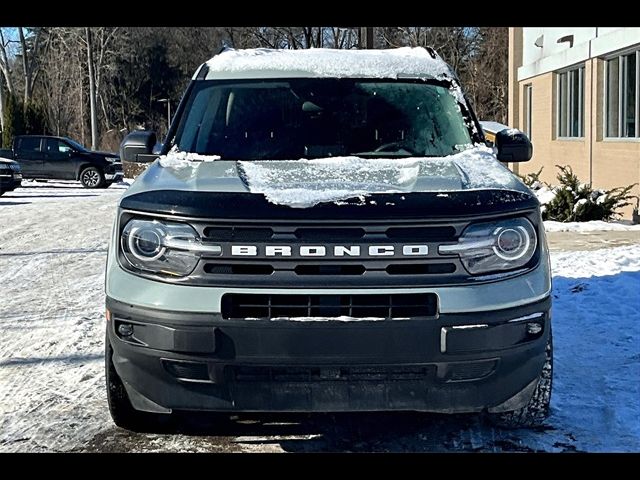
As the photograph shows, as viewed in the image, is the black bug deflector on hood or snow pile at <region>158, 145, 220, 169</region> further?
snow pile at <region>158, 145, 220, 169</region>

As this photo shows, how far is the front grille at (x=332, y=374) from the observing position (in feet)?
11.3

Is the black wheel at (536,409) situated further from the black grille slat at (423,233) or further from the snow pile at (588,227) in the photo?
the snow pile at (588,227)

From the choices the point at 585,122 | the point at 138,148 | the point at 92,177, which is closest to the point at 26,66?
the point at 92,177

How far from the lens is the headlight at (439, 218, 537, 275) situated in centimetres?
350

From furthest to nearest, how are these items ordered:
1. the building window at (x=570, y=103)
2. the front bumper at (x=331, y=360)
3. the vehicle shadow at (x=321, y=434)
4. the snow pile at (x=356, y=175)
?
the building window at (x=570, y=103), the vehicle shadow at (x=321, y=434), the snow pile at (x=356, y=175), the front bumper at (x=331, y=360)

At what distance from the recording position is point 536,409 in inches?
160

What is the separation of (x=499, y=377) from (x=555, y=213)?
10715 mm

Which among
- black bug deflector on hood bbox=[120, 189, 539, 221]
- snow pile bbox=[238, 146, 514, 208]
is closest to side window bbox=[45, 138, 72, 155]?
snow pile bbox=[238, 146, 514, 208]

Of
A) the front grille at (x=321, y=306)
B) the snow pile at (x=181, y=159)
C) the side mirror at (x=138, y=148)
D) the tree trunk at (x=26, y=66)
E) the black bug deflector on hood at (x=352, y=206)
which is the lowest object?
the front grille at (x=321, y=306)

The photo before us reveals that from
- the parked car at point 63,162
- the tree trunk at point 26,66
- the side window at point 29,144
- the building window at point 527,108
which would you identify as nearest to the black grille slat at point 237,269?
the building window at point 527,108

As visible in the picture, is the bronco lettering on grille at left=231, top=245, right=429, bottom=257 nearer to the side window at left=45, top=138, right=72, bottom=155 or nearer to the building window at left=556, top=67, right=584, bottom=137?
the building window at left=556, top=67, right=584, bottom=137

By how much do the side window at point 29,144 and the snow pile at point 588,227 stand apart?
19.4m

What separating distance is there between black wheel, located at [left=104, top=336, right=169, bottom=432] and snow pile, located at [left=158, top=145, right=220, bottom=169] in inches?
42.1

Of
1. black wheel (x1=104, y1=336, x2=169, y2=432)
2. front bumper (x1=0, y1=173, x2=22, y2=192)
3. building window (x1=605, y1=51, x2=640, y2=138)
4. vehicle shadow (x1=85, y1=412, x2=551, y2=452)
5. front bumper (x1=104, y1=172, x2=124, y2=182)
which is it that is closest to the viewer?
black wheel (x1=104, y1=336, x2=169, y2=432)
